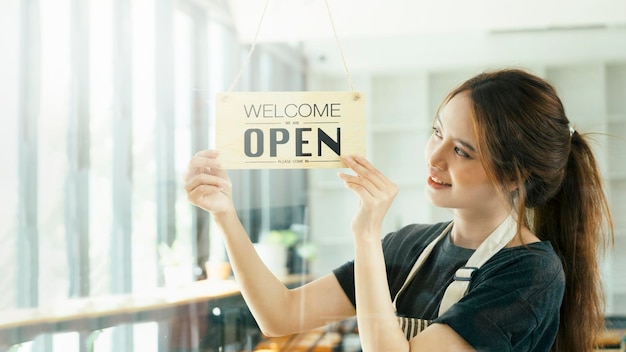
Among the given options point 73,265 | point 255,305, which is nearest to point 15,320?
point 73,265

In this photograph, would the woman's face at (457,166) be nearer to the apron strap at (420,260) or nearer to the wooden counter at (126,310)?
the apron strap at (420,260)

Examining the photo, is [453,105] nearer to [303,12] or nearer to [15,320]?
[303,12]

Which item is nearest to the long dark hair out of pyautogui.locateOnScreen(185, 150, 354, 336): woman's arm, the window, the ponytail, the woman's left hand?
the ponytail

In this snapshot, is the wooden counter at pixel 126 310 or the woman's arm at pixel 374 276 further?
the wooden counter at pixel 126 310

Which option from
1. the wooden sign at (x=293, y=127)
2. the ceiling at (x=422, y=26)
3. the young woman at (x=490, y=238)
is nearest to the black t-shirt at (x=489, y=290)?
the young woman at (x=490, y=238)

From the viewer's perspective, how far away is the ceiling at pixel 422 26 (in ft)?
2.57

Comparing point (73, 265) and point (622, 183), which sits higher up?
point (622, 183)

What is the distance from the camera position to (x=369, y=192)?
0.72 m

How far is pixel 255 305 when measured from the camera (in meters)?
0.81

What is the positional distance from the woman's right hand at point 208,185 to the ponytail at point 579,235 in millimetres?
394

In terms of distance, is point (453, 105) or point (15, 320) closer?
point (453, 105)

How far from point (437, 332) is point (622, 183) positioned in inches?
12.5

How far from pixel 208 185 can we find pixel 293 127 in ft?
0.48

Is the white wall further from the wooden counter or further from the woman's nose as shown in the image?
the wooden counter
